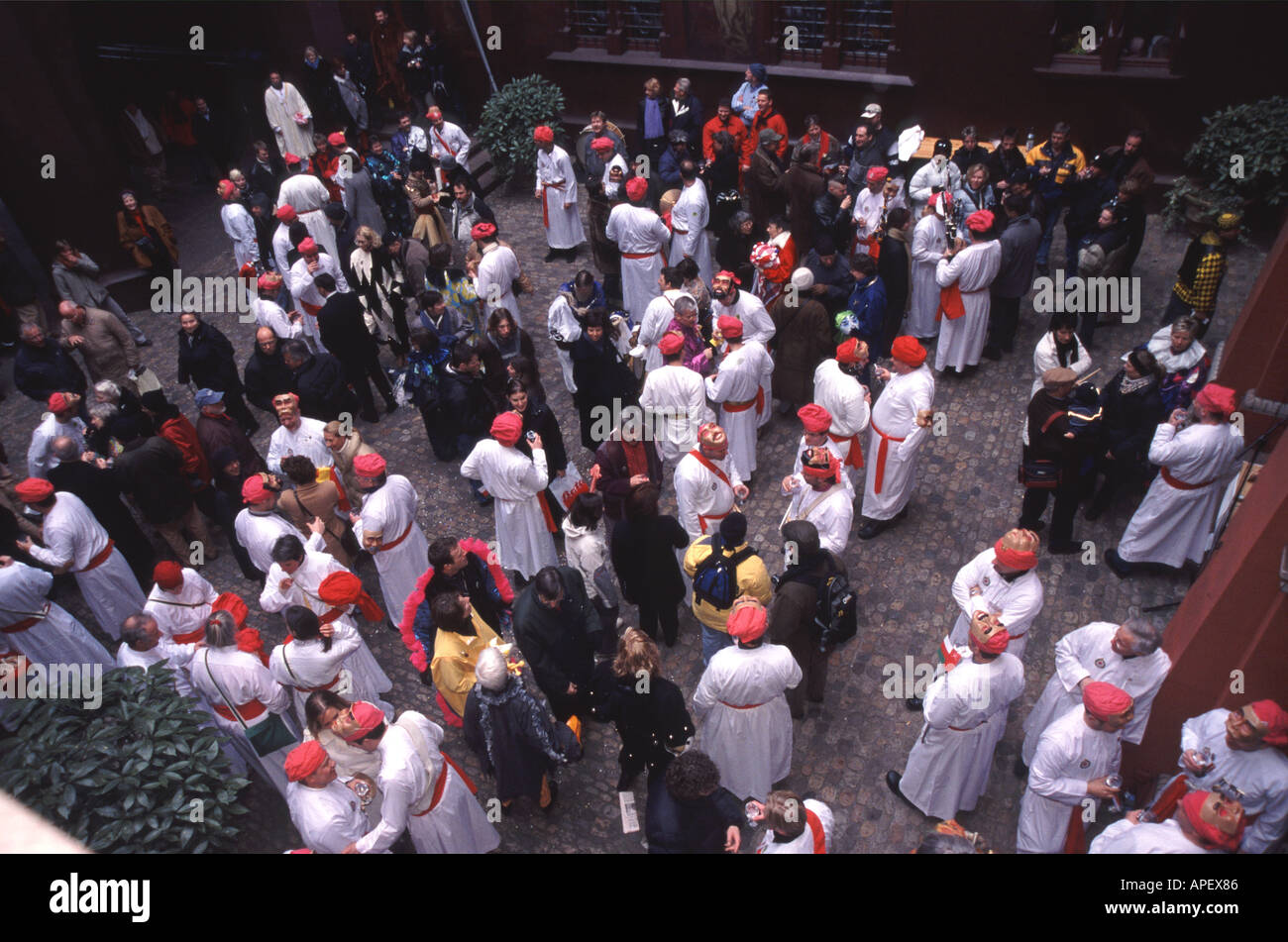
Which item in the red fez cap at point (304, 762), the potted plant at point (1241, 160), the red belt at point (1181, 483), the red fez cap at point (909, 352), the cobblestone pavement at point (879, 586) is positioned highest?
the potted plant at point (1241, 160)

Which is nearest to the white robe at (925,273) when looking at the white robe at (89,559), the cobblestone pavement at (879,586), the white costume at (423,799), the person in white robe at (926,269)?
the person in white robe at (926,269)

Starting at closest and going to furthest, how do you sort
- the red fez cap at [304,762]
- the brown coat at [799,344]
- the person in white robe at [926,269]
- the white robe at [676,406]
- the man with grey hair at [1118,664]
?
1. the red fez cap at [304,762]
2. the man with grey hair at [1118,664]
3. the white robe at [676,406]
4. the brown coat at [799,344]
5. the person in white robe at [926,269]

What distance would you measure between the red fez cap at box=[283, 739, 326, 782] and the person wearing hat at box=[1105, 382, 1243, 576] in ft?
21.0

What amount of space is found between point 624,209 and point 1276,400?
674cm

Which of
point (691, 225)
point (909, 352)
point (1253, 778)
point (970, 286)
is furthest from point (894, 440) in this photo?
point (691, 225)

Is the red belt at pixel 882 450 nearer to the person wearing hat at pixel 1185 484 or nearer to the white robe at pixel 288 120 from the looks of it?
the person wearing hat at pixel 1185 484

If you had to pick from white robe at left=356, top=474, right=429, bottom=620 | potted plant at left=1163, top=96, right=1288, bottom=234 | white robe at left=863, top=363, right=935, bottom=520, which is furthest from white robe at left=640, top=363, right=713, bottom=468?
potted plant at left=1163, top=96, right=1288, bottom=234

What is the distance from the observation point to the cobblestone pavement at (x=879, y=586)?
6.59m

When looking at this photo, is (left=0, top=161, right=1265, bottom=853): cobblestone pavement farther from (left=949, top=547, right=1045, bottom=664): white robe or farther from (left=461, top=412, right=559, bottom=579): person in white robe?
(left=949, top=547, right=1045, bottom=664): white robe

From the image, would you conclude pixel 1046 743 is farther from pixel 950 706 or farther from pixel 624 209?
pixel 624 209

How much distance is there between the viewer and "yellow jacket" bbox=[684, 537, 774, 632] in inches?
249

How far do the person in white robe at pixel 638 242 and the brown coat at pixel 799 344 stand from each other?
6.14ft

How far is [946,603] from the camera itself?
310 inches

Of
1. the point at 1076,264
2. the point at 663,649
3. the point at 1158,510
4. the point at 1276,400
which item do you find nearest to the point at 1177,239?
the point at 1076,264
